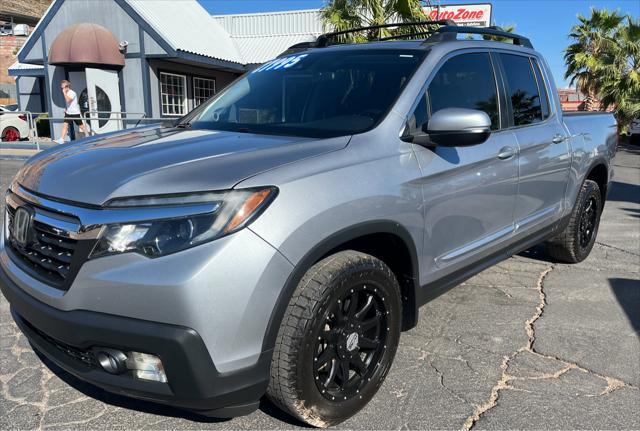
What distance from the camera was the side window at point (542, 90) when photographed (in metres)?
4.22

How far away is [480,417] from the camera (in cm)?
265

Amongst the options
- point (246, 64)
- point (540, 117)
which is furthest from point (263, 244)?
point (246, 64)

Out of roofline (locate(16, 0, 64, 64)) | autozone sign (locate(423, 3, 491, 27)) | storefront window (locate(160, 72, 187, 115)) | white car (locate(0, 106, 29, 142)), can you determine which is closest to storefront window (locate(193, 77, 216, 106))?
storefront window (locate(160, 72, 187, 115))

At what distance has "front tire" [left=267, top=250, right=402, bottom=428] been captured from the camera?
2145 millimetres

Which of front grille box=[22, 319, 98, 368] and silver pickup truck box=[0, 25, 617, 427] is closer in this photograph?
silver pickup truck box=[0, 25, 617, 427]

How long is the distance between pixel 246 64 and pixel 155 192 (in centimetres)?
1875

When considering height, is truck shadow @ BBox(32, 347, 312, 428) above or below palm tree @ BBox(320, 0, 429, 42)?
below

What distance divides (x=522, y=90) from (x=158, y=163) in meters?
2.90

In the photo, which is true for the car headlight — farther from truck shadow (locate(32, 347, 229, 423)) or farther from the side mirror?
the side mirror

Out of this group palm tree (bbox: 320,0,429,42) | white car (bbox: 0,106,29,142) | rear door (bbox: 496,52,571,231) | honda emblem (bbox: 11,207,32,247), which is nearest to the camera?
honda emblem (bbox: 11,207,32,247)

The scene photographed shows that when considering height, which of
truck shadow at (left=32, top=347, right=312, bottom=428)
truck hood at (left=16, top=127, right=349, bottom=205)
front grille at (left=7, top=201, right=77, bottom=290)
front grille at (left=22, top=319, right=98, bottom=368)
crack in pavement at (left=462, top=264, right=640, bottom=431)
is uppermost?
truck hood at (left=16, top=127, right=349, bottom=205)

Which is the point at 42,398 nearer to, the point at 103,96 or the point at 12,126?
the point at 103,96

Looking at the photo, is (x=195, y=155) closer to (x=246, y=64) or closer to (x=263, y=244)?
(x=263, y=244)

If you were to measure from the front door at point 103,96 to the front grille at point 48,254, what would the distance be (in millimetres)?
14576
